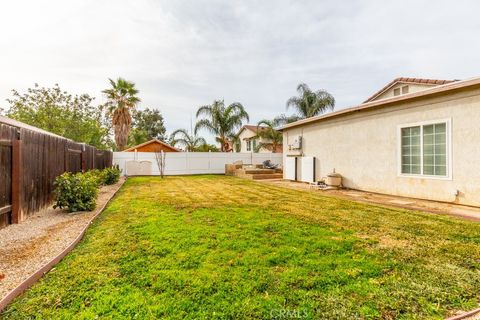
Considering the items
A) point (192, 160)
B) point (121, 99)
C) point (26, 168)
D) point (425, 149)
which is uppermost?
point (121, 99)

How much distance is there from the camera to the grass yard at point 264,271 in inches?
87.6

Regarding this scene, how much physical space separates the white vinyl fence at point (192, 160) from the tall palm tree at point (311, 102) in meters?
4.72

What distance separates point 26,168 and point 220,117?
16152 millimetres

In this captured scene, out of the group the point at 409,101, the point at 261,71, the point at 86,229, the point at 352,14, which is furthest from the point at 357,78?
the point at 86,229

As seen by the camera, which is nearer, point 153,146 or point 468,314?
point 468,314

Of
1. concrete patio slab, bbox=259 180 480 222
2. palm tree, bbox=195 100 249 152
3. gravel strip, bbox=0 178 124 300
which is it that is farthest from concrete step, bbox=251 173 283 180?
gravel strip, bbox=0 178 124 300

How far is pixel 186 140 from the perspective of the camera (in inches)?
894

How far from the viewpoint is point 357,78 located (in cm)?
1608

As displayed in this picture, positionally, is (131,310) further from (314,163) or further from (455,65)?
(455,65)

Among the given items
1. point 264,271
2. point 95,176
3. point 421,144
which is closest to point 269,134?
point 421,144

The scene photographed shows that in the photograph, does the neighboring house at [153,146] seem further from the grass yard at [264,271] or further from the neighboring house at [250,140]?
the grass yard at [264,271]

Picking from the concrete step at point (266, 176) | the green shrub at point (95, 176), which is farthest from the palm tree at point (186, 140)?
the green shrub at point (95, 176)

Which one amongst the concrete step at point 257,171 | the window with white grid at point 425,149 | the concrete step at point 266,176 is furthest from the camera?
the concrete step at point 257,171

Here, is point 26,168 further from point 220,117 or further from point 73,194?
point 220,117
